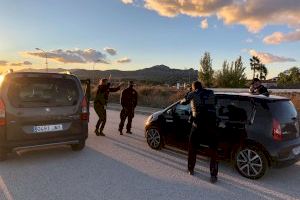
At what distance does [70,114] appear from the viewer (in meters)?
7.50

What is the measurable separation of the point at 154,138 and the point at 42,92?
287cm

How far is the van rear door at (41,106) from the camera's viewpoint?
22.4ft

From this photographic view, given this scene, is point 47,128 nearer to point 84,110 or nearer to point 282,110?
point 84,110

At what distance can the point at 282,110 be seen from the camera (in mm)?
6082

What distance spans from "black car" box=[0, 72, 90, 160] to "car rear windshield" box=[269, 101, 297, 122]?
4130mm

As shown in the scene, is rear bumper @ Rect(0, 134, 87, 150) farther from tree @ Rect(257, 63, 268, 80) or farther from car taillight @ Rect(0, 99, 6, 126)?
tree @ Rect(257, 63, 268, 80)

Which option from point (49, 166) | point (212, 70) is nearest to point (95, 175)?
point (49, 166)

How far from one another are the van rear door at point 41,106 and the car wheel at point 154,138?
5.83 ft

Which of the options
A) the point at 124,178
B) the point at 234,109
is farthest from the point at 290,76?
the point at 124,178

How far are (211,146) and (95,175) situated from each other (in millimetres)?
2165

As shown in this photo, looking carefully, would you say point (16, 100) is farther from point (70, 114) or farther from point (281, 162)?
point (281, 162)

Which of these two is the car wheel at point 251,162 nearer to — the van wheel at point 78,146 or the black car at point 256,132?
the black car at point 256,132

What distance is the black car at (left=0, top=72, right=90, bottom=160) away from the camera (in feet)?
22.3

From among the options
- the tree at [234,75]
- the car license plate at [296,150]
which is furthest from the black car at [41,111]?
the tree at [234,75]
